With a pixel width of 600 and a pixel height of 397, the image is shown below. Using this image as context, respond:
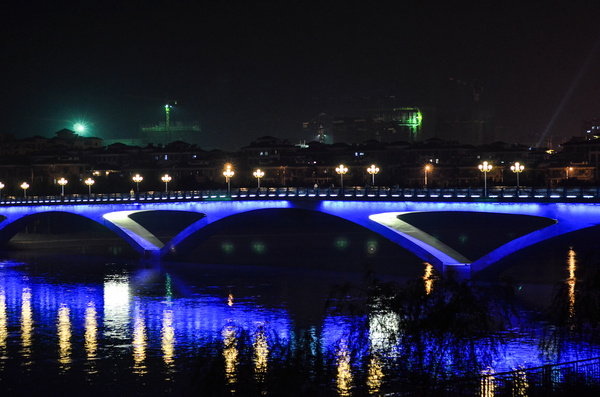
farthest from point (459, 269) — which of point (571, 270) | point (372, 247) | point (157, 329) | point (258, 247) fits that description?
point (258, 247)

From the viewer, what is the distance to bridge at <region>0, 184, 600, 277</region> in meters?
47.4

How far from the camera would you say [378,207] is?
56.9m

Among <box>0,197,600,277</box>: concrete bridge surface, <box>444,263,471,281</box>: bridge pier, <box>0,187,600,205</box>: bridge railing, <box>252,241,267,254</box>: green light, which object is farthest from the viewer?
<box>252,241,267,254</box>: green light

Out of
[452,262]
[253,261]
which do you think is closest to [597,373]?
[452,262]

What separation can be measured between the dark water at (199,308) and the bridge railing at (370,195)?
274 cm

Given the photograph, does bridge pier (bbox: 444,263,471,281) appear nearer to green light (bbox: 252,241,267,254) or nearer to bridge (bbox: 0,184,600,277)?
bridge (bbox: 0,184,600,277)

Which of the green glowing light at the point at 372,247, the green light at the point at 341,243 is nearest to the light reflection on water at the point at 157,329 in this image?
the green glowing light at the point at 372,247

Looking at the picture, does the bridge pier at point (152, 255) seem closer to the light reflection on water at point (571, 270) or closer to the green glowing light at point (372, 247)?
the green glowing light at point (372, 247)

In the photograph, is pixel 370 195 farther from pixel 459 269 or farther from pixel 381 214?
pixel 459 269

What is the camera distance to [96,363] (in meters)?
31.6

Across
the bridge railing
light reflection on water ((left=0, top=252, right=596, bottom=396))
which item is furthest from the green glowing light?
light reflection on water ((left=0, top=252, right=596, bottom=396))

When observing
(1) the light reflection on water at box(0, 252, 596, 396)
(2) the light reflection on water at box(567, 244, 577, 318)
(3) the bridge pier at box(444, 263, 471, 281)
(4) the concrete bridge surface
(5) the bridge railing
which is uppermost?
(5) the bridge railing

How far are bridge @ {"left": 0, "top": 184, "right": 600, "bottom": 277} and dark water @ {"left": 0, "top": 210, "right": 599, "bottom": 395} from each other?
1633mm

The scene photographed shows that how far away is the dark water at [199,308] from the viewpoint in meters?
28.6
